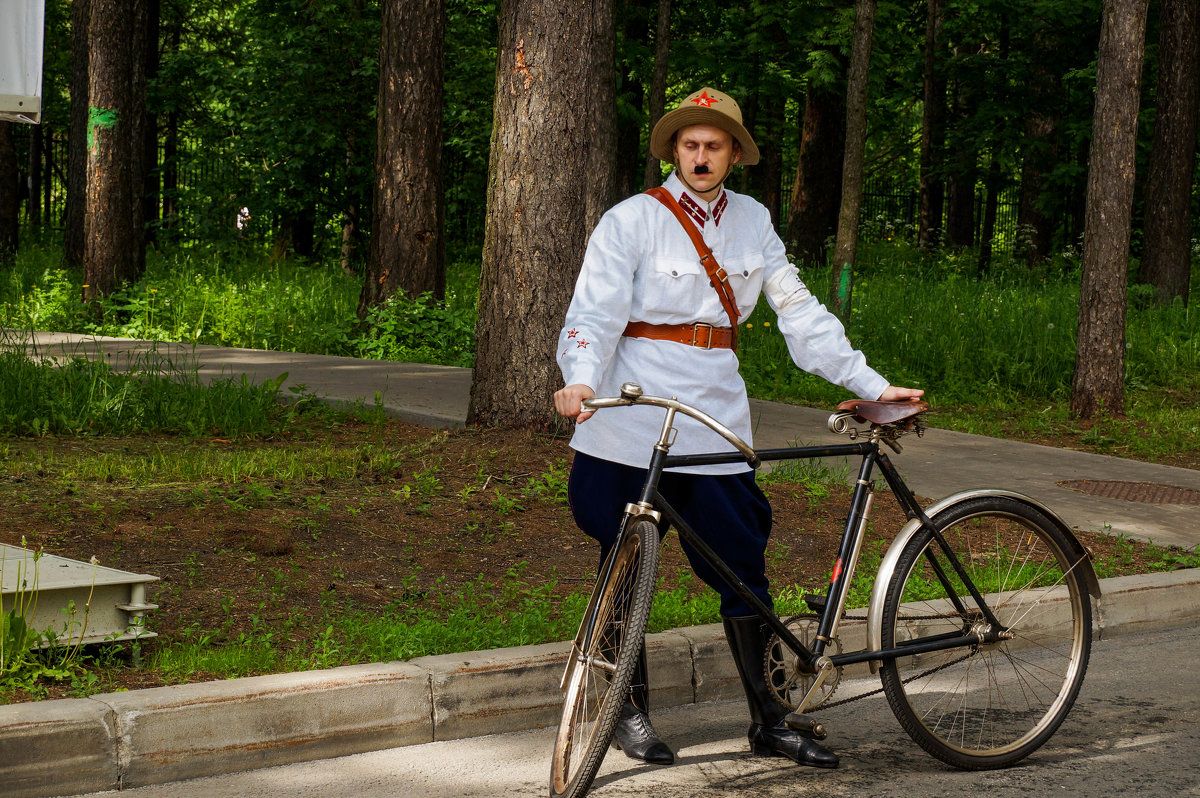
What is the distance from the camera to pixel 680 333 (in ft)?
13.0

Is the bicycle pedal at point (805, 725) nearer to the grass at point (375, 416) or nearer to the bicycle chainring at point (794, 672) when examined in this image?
the bicycle chainring at point (794, 672)

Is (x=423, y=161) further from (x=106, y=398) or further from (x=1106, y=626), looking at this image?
(x=1106, y=626)

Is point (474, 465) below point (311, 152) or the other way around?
below

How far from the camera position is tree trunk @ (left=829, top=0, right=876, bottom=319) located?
38.4 ft

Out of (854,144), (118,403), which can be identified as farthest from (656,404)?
(854,144)

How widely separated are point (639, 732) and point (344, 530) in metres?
2.50

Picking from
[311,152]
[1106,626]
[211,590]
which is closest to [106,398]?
[211,590]

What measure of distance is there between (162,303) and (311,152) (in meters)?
5.96

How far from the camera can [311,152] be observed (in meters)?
19.8

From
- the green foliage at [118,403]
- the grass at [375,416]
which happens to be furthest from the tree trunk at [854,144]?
the green foliage at [118,403]

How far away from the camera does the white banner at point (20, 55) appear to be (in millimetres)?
4879

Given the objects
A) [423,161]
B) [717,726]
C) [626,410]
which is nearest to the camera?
[626,410]

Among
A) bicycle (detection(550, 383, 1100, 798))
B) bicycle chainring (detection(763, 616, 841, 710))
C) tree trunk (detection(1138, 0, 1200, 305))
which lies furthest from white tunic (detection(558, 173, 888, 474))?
tree trunk (detection(1138, 0, 1200, 305))

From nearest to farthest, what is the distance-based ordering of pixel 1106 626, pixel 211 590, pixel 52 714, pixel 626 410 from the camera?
1. pixel 52 714
2. pixel 626 410
3. pixel 211 590
4. pixel 1106 626
